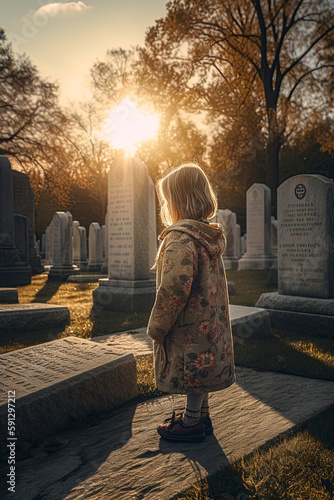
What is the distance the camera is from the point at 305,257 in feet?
19.7

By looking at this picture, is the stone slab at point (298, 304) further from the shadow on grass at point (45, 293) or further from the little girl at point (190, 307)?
the shadow on grass at point (45, 293)

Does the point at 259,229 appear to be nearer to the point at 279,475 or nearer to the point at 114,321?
the point at 114,321

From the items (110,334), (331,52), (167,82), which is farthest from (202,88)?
(110,334)

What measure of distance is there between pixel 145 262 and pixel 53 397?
5439 millimetres

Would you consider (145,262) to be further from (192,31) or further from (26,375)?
(192,31)

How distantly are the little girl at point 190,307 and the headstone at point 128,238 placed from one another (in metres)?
5.12

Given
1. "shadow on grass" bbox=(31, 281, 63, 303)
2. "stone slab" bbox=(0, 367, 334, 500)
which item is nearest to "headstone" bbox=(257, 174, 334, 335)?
"stone slab" bbox=(0, 367, 334, 500)

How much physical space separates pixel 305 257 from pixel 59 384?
4.37 m

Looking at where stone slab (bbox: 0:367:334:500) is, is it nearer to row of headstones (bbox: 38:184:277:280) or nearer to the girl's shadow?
the girl's shadow

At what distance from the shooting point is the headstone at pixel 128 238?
773 cm

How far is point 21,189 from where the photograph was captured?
61.1ft

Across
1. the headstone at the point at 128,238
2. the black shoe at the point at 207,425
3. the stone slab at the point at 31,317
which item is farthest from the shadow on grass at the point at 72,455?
the headstone at the point at 128,238

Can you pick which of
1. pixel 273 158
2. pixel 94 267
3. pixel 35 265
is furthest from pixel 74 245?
pixel 273 158

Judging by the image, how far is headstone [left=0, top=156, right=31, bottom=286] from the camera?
12.1 metres
